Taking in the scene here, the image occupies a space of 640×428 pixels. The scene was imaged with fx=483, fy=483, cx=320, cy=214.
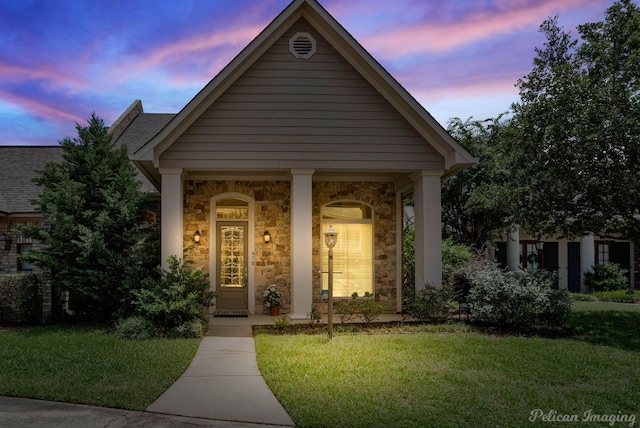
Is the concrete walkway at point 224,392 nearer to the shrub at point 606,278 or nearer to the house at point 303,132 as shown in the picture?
the house at point 303,132

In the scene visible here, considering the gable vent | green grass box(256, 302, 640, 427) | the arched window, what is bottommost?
green grass box(256, 302, 640, 427)

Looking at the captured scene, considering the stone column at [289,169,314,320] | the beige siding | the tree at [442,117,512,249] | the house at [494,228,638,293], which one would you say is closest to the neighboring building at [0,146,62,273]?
the beige siding

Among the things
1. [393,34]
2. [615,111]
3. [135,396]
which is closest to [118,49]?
[393,34]

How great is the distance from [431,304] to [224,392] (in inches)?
218

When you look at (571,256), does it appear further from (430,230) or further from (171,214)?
(171,214)

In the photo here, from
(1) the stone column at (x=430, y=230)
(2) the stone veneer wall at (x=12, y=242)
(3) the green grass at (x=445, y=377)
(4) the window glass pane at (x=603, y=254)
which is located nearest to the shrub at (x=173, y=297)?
(3) the green grass at (x=445, y=377)

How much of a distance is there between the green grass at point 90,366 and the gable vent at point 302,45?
6.11 meters

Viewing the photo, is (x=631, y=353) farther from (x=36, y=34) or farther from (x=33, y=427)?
(x=36, y=34)

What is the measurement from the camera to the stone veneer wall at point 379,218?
39.4 feet

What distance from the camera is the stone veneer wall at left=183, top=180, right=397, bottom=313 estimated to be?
38.3 ft

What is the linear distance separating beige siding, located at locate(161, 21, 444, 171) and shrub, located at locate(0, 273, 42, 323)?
4.10 metres

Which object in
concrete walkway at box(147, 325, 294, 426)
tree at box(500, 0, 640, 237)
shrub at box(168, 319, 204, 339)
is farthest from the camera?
tree at box(500, 0, 640, 237)

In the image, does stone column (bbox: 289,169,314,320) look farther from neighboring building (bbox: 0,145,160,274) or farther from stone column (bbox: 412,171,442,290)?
neighboring building (bbox: 0,145,160,274)

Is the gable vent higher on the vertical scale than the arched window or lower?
higher
